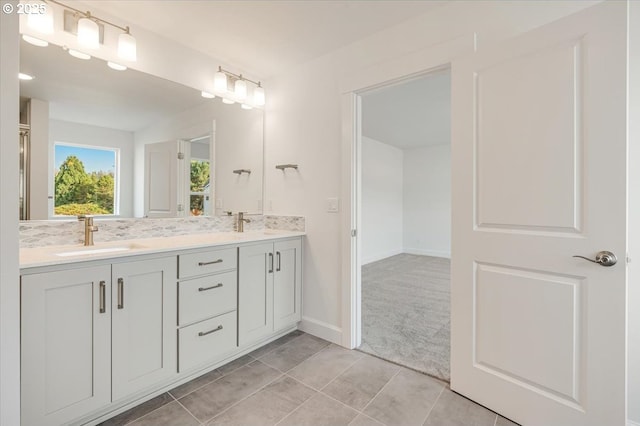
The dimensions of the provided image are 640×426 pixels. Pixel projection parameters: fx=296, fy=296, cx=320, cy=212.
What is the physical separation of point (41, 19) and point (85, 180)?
3.02 ft

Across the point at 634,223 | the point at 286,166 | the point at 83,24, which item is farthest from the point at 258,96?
the point at 634,223

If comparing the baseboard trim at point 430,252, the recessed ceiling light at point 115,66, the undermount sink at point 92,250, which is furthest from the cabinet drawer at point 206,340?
the baseboard trim at point 430,252

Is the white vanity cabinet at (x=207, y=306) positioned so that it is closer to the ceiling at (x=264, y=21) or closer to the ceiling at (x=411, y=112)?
the ceiling at (x=264, y=21)

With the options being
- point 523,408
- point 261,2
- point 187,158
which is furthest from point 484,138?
point 187,158

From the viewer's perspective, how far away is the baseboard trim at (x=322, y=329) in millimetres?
2475

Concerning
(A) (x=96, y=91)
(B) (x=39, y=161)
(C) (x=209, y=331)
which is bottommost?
(C) (x=209, y=331)

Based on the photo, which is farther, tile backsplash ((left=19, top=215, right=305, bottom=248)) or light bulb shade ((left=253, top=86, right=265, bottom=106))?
light bulb shade ((left=253, top=86, right=265, bottom=106))

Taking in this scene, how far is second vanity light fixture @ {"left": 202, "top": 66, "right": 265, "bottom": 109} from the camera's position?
8.38 feet

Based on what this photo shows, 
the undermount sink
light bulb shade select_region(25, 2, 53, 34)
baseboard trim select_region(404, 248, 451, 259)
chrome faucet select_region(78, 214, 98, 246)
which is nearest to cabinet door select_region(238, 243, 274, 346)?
the undermount sink

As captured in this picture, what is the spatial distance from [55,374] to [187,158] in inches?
66.0

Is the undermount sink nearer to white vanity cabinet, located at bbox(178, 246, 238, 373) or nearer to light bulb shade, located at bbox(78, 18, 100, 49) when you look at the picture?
white vanity cabinet, located at bbox(178, 246, 238, 373)

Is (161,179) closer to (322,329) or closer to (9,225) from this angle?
(9,225)

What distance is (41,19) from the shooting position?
5.47 feet

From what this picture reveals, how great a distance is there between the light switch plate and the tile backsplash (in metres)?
0.33
